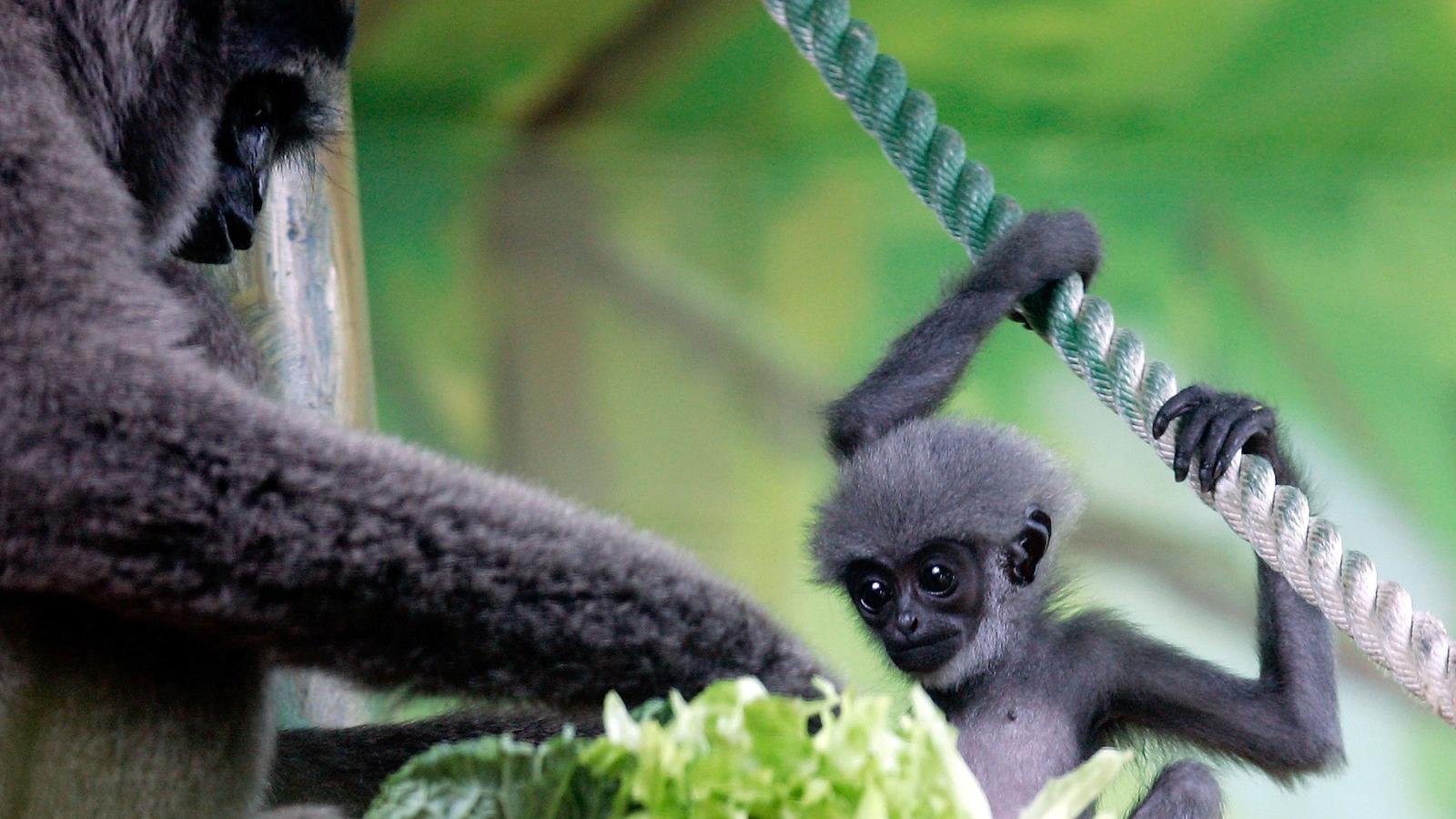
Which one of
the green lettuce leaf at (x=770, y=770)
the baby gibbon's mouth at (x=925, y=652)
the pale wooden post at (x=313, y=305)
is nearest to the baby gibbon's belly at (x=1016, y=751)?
the baby gibbon's mouth at (x=925, y=652)

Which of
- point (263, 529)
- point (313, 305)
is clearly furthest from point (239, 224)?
point (263, 529)

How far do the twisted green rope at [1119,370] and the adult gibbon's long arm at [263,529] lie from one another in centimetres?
79

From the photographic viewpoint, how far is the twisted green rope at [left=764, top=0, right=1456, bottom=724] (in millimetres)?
1861

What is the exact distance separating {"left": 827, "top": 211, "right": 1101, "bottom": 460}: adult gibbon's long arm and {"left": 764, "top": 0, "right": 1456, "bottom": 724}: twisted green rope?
5 cm

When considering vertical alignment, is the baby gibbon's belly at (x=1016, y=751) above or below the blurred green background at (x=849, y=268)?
below

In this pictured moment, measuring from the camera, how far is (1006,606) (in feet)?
7.96

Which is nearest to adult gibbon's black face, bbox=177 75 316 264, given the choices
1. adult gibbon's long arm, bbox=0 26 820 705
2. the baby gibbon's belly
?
adult gibbon's long arm, bbox=0 26 820 705

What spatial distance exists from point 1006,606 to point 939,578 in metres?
0.16

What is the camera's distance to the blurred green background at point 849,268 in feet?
16.5

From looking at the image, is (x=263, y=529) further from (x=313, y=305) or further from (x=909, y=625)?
(x=313, y=305)

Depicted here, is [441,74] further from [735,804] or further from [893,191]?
[735,804]

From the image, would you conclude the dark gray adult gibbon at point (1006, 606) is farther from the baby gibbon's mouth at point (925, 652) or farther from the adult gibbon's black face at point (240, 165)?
the adult gibbon's black face at point (240, 165)

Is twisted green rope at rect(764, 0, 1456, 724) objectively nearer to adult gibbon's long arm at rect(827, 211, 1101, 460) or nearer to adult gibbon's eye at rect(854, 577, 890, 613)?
adult gibbon's long arm at rect(827, 211, 1101, 460)

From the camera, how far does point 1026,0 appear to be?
4656 mm
